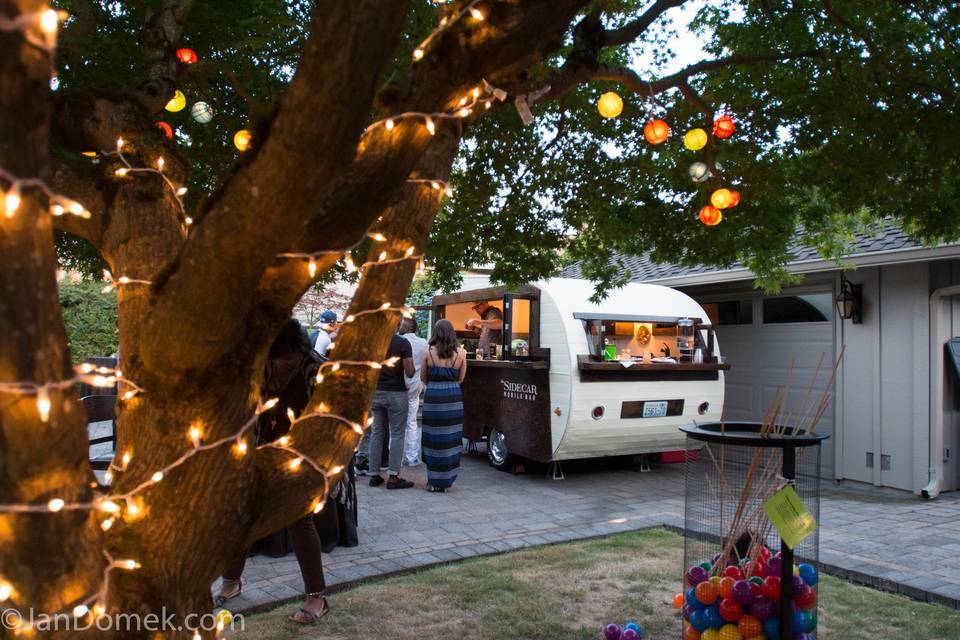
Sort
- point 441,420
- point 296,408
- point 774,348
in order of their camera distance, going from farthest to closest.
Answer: point 774,348
point 441,420
point 296,408

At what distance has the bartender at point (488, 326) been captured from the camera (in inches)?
383

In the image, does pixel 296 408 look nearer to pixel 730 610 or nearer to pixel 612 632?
pixel 612 632

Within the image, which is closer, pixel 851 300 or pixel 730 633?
pixel 730 633

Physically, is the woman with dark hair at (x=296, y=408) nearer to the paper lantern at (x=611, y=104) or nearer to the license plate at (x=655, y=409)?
the paper lantern at (x=611, y=104)

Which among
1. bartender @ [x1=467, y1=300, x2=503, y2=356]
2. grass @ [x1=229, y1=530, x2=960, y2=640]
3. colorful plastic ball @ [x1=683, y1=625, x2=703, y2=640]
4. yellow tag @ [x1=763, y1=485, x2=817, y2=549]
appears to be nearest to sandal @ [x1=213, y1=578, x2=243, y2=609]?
grass @ [x1=229, y1=530, x2=960, y2=640]

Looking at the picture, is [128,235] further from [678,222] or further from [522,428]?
[522,428]

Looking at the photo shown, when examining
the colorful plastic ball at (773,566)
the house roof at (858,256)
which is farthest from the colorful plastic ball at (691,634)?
the house roof at (858,256)

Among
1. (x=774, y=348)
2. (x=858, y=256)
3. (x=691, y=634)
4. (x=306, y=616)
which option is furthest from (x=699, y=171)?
(x=774, y=348)

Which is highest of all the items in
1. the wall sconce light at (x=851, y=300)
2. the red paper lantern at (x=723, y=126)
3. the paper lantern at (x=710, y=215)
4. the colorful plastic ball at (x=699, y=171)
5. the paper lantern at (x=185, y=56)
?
the red paper lantern at (x=723, y=126)

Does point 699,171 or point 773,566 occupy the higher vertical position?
point 699,171

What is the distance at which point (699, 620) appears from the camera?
3424 millimetres

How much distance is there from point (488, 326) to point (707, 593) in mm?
6673

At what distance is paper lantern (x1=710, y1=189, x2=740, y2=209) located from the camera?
16.1 ft

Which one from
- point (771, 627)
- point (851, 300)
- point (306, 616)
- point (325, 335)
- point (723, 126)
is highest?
point (723, 126)
